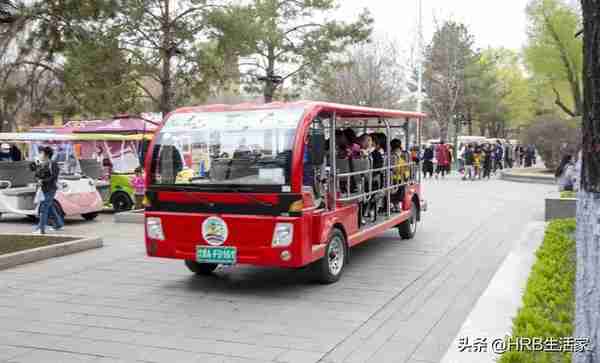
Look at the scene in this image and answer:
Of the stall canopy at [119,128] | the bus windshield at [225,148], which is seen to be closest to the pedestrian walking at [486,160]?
the stall canopy at [119,128]

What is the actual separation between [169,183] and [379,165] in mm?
3602

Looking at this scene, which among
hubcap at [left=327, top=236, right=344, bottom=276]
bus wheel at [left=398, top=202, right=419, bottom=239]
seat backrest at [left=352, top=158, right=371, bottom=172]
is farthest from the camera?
bus wheel at [left=398, top=202, right=419, bottom=239]

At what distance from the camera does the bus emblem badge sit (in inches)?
280

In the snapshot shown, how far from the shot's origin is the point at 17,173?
14.4 meters

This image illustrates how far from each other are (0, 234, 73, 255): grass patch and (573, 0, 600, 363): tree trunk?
8.15 metres

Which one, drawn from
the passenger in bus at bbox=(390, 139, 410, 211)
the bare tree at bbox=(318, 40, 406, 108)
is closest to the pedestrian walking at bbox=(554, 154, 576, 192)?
the passenger in bus at bbox=(390, 139, 410, 211)

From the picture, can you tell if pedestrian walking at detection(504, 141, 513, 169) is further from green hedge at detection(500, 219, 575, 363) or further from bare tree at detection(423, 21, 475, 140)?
green hedge at detection(500, 219, 575, 363)

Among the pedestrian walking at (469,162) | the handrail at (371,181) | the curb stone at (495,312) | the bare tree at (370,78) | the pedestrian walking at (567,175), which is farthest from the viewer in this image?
the bare tree at (370,78)

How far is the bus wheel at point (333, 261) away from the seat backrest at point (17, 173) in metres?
9.53

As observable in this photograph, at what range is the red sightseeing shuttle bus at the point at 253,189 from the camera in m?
6.88

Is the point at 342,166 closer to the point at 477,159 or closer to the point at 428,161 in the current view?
the point at 477,159

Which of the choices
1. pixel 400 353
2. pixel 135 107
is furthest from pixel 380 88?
pixel 400 353

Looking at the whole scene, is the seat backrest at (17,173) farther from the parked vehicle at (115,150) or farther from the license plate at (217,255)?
the license plate at (217,255)

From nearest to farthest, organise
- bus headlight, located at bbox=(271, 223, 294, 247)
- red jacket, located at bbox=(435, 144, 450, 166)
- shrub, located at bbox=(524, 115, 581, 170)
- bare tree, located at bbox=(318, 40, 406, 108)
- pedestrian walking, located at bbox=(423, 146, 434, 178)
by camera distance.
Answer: bus headlight, located at bbox=(271, 223, 294, 247)
shrub, located at bbox=(524, 115, 581, 170)
red jacket, located at bbox=(435, 144, 450, 166)
pedestrian walking, located at bbox=(423, 146, 434, 178)
bare tree, located at bbox=(318, 40, 406, 108)
